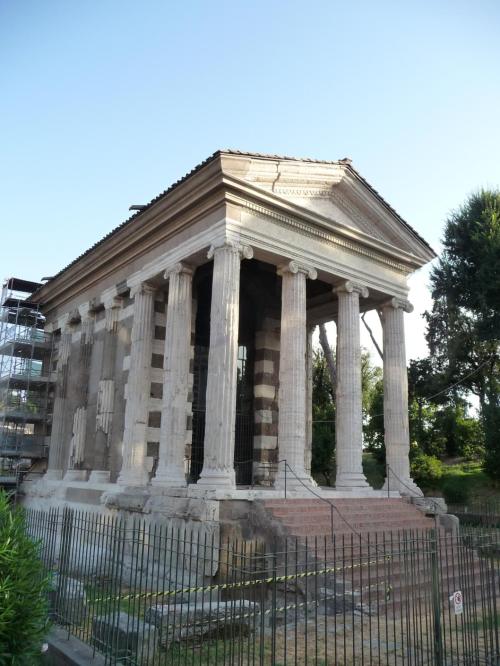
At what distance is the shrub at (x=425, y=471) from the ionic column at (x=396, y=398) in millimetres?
8672

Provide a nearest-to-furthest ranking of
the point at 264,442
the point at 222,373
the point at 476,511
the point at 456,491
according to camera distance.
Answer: the point at 222,373 < the point at 264,442 < the point at 476,511 < the point at 456,491

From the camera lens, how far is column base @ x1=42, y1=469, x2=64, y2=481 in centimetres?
Answer: 2006

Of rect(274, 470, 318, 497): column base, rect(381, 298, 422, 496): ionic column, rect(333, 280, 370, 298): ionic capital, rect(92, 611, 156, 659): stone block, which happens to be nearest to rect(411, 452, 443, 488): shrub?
rect(381, 298, 422, 496): ionic column

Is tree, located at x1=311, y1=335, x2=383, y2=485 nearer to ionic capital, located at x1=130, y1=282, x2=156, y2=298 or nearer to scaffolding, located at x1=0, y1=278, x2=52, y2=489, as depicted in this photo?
ionic capital, located at x1=130, y1=282, x2=156, y2=298

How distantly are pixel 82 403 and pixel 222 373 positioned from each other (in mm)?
8158

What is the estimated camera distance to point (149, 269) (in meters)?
16.7

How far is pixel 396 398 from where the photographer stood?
1769cm

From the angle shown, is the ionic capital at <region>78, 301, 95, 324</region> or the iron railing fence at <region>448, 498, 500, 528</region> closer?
the iron railing fence at <region>448, 498, 500, 528</region>

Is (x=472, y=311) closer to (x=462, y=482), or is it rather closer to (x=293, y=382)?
(x=462, y=482)

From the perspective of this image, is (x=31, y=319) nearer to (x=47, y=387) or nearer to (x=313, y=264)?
(x=47, y=387)

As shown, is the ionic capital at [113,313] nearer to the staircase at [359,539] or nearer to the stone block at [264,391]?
the stone block at [264,391]

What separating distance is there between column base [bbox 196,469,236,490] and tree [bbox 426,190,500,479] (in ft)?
49.7

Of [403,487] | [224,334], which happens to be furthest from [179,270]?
[403,487]

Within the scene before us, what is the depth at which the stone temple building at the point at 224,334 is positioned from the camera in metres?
13.9
